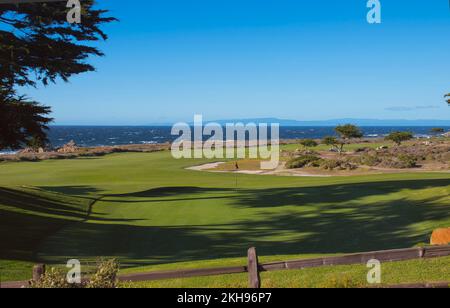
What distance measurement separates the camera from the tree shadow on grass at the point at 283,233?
1499 centimetres

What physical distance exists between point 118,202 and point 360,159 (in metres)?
34.3

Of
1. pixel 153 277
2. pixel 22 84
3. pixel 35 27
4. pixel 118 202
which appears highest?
pixel 35 27

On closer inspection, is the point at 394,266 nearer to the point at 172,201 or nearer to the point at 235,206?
the point at 235,206

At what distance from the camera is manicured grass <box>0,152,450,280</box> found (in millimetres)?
15148

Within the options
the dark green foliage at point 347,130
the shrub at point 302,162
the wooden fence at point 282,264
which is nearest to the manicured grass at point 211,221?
the wooden fence at point 282,264

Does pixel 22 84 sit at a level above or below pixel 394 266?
above

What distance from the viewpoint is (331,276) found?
9977 mm

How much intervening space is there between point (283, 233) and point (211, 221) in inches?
146

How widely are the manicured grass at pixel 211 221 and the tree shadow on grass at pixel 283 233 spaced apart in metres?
0.03

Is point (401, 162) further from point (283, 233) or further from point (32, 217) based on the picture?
point (32, 217)

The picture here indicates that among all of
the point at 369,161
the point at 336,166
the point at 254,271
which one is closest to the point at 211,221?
the point at 254,271

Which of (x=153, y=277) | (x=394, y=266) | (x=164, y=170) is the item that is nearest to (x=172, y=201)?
(x=394, y=266)

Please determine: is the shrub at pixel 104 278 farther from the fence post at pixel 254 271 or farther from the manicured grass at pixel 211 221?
the manicured grass at pixel 211 221
